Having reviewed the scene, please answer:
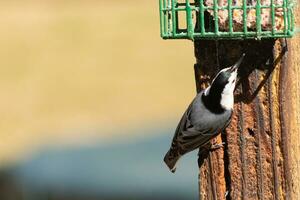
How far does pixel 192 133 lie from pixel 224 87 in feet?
2.15

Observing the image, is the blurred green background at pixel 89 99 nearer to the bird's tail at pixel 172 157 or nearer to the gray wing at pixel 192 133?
the bird's tail at pixel 172 157

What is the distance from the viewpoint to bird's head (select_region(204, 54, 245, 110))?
5.20 meters

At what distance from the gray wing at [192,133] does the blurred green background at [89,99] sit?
4326mm

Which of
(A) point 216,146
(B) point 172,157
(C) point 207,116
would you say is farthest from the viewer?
(B) point 172,157

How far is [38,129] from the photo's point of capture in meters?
16.8

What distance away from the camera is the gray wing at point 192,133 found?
561 cm

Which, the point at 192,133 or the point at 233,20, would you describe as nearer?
the point at 233,20

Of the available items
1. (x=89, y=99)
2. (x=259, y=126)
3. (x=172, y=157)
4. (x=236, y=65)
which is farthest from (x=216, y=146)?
(x=89, y=99)

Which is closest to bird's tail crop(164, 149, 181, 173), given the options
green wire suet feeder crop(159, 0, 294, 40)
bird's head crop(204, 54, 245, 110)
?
bird's head crop(204, 54, 245, 110)

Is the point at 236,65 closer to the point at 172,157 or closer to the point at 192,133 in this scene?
the point at 192,133

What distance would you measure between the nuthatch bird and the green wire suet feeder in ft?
0.55

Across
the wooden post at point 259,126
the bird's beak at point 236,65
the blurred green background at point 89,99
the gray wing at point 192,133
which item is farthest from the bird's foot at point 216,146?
the blurred green background at point 89,99

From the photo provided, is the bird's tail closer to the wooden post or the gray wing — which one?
the gray wing

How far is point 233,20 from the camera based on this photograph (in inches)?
210
